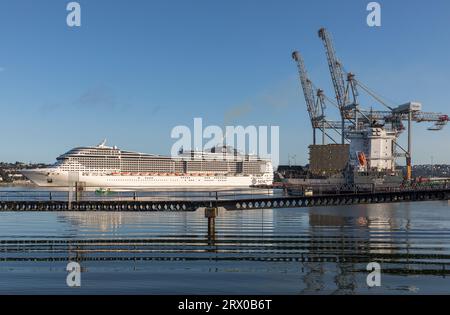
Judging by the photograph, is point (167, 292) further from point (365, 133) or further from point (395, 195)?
point (365, 133)

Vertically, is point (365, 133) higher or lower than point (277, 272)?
higher

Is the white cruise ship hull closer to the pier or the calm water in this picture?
the calm water

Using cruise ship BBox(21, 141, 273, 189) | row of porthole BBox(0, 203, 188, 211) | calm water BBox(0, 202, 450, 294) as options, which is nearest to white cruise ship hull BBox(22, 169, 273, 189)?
cruise ship BBox(21, 141, 273, 189)

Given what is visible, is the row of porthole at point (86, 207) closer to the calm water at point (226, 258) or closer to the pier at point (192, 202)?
the pier at point (192, 202)

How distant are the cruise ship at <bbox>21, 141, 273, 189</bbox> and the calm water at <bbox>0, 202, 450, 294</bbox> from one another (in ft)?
250

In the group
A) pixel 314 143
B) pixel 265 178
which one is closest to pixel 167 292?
pixel 314 143

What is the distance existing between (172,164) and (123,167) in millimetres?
12291

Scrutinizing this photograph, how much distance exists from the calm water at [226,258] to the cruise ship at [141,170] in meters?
76.3

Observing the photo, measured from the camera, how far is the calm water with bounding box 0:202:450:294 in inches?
701

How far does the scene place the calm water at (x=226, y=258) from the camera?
17.8 metres

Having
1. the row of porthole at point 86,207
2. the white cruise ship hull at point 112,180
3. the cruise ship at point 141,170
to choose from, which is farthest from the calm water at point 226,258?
the cruise ship at point 141,170

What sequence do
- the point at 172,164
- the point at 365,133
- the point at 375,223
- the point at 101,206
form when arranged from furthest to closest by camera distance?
the point at 172,164, the point at 365,133, the point at 375,223, the point at 101,206

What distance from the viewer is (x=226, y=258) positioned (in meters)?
23.5

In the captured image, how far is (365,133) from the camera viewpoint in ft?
317
